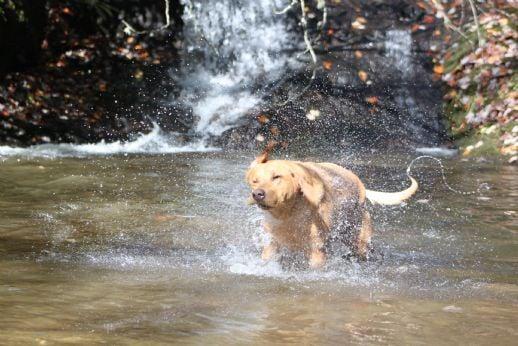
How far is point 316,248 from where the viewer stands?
5.99m

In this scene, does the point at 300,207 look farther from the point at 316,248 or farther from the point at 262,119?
the point at 262,119

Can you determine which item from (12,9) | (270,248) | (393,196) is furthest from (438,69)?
(270,248)

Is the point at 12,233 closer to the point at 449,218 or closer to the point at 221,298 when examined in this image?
the point at 221,298

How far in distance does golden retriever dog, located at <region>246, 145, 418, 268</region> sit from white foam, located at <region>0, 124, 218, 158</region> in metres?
6.65

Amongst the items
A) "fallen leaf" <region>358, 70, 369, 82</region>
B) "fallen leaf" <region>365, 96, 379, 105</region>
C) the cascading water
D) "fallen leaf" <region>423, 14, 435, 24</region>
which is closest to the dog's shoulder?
the cascading water

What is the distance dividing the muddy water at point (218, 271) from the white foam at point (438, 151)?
8.60ft

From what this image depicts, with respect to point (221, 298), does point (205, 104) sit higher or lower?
higher

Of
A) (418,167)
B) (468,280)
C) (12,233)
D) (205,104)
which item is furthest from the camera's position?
(205,104)

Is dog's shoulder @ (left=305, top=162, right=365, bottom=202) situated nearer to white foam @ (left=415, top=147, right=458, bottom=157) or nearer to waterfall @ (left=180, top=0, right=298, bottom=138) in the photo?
white foam @ (left=415, top=147, right=458, bottom=157)

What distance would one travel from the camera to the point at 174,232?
7594mm

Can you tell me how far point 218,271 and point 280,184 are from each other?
86 centimetres

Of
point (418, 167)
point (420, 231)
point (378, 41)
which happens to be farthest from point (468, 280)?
point (378, 41)

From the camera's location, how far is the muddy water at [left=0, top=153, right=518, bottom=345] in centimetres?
455

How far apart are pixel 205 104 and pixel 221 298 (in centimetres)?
985
